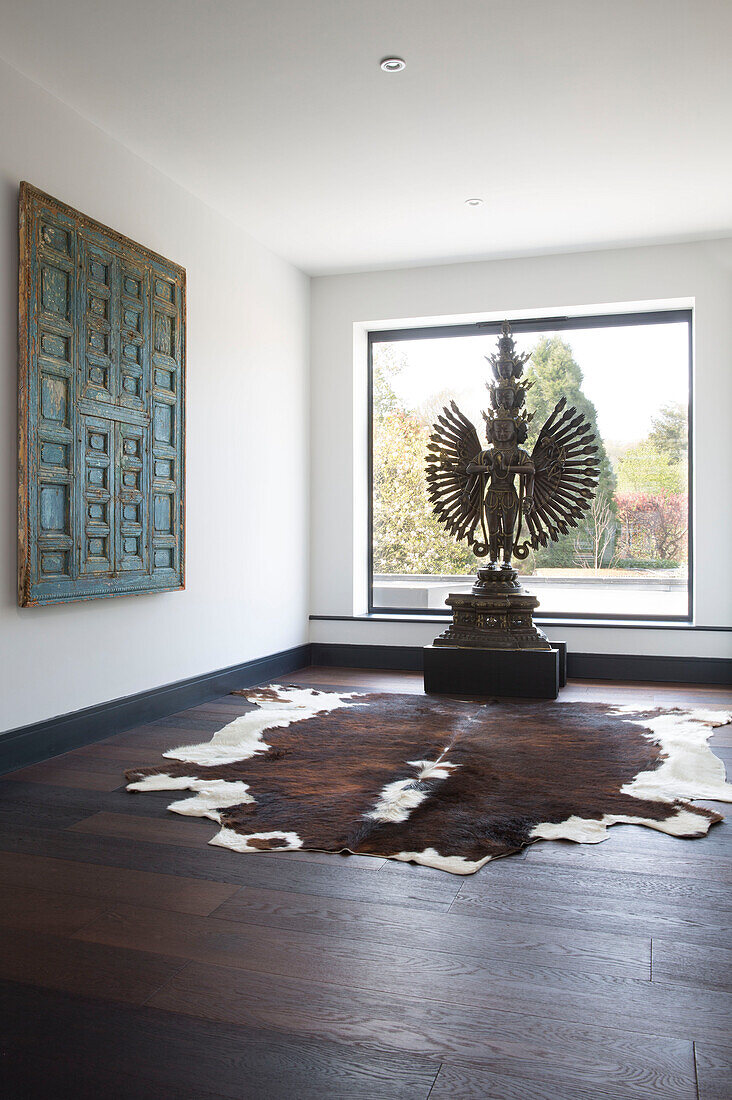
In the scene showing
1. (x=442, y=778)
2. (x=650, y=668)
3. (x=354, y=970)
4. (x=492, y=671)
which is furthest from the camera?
(x=650, y=668)

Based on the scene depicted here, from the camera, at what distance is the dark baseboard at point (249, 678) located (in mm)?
3573

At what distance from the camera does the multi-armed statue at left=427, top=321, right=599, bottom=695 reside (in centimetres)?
533

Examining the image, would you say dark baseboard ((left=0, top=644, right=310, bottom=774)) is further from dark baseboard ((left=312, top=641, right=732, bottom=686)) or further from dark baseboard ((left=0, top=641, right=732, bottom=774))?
dark baseboard ((left=312, top=641, right=732, bottom=686))

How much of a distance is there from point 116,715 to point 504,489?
2778mm

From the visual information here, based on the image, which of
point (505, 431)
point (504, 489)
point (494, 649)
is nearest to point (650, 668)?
point (494, 649)

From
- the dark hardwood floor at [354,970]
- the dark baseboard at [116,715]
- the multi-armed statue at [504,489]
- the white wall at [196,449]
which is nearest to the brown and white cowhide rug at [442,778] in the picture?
the dark hardwood floor at [354,970]

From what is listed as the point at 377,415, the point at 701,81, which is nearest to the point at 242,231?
the point at 377,415

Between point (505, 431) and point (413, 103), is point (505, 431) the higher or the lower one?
the lower one

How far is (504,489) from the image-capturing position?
5.50 metres

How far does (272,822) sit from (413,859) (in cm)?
53

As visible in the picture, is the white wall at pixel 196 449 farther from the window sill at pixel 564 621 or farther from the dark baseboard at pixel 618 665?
the dark baseboard at pixel 618 665

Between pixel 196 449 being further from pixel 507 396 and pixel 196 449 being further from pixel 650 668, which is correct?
pixel 650 668

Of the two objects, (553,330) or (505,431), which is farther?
(553,330)

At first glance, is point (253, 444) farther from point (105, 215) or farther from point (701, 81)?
point (701, 81)
